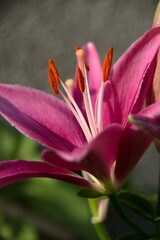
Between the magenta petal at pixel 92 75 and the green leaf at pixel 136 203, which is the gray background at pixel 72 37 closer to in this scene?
the magenta petal at pixel 92 75

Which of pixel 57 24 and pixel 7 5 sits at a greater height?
pixel 7 5

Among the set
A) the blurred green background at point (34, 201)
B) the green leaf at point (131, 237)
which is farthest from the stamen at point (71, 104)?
the blurred green background at point (34, 201)

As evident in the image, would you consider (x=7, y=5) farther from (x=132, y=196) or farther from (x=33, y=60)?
(x=33, y=60)

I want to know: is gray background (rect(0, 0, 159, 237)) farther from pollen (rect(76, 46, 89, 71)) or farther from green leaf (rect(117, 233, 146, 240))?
green leaf (rect(117, 233, 146, 240))

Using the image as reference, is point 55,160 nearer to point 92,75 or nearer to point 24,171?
point 24,171

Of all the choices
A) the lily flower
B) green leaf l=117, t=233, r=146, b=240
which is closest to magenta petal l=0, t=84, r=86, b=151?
the lily flower

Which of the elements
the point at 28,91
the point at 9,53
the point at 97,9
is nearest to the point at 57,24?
the point at 97,9

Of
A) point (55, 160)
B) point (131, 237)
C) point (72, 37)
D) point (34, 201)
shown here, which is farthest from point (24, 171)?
point (72, 37)
